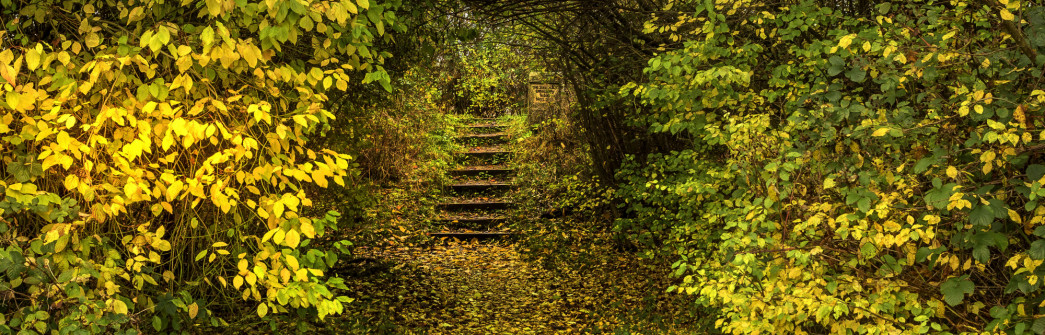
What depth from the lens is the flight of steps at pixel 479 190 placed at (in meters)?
9.84

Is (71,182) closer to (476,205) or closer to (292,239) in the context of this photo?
(292,239)

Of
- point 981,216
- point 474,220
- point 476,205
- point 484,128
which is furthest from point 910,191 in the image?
point 484,128

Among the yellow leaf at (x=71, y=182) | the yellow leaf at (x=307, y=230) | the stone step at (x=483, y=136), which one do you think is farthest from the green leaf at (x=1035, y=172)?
the stone step at (x=483, y=136)

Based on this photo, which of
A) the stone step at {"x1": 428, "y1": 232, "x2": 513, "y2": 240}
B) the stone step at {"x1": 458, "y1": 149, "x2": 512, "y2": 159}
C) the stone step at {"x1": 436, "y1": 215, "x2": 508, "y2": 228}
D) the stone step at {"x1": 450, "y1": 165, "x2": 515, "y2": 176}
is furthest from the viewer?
the stone step at {"x1": 458, "y1": 149, "x2": 512, "y2": 159}

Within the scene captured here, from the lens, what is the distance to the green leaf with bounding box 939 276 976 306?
2586mm

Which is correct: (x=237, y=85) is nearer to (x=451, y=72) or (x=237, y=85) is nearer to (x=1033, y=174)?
(x=1033, y=174)

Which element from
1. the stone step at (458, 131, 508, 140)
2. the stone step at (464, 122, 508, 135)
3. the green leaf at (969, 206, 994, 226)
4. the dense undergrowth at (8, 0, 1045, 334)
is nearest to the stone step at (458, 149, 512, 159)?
the stone step at (458, 131, 508, 140)

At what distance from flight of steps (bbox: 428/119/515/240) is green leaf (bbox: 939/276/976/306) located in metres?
7.18

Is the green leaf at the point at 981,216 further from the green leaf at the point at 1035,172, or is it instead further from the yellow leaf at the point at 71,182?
the yellow leaf at the point at 71,182

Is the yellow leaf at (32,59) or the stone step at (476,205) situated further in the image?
the stone step at (476,205)

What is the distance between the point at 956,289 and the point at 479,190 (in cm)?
872

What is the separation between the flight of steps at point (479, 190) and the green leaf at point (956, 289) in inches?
283

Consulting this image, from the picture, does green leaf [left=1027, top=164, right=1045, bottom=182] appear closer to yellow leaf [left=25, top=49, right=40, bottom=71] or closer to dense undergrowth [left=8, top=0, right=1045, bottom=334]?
dense undergrowth [left=8, top=0, right=1045, bottom=334]

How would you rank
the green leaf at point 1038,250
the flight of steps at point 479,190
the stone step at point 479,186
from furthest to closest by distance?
1. the stone step at point 479,186
2. the flight of steps at point 479,190
3. the green leaf at point 1038,250
